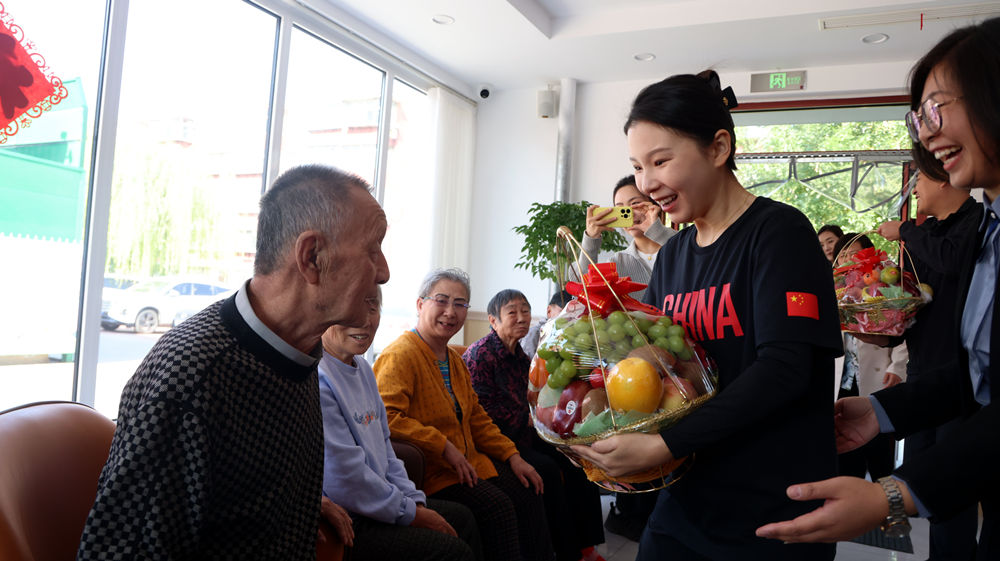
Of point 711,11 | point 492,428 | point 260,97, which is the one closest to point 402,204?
point 260,97

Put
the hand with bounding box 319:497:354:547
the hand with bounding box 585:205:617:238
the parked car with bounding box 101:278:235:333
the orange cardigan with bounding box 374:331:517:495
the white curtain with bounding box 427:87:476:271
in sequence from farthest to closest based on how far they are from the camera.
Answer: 1. the white curtain with bounding box 427:87:476:271
2. the parked car with bounding box 101:278:235:333
3. the orange cardigan with bounding box 374:331:517:495
4. the hand with bounding box 585:205:617:238
5. the hand with bounding box 319:497:354:547

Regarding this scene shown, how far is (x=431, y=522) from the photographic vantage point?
6.79ft

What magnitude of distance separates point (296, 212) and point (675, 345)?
69cm

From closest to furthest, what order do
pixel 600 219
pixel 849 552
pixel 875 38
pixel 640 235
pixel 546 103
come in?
pixel 600 219
pixel 640 235
pixel 849 552
pixel 875 38
pixel 546 103

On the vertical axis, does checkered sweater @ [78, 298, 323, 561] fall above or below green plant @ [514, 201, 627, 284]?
below

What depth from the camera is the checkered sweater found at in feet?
3.03

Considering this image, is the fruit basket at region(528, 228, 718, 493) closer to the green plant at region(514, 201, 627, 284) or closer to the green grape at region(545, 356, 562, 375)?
the green grape at region(545, 356, 562, 375)

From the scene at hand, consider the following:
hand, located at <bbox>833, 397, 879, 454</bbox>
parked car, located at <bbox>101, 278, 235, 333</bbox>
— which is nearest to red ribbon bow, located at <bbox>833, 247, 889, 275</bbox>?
hand, located at <bbox>833, 397, 879, 454</bbox>

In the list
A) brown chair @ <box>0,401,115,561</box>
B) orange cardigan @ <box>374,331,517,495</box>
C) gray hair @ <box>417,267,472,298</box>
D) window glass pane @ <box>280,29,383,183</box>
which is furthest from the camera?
window glass pane @ <box>280,29,383,183</box>

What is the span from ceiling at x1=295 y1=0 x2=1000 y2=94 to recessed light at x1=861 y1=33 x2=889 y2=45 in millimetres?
46

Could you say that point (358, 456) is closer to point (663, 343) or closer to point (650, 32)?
point (663, 343)

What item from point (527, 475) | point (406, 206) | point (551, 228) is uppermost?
point (406, 206)

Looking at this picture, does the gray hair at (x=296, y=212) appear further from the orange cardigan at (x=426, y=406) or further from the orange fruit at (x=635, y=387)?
the orange cardigan at (x=426, y=406)

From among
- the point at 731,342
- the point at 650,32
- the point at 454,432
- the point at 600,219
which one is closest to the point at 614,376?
the point at 731,342
